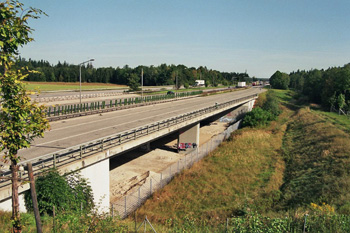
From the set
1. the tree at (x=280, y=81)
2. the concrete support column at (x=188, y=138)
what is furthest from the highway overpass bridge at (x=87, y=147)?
the tree at (x=280, y=81)

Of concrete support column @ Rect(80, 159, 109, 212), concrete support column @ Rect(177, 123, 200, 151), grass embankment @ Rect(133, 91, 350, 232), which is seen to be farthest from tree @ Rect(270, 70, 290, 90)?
concrete support column @ Rect(80, 159, 109, 212)

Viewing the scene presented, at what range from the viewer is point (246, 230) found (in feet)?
36.1

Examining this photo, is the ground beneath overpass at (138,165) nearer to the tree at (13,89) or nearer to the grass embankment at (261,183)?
the grass embankment at (261,183)

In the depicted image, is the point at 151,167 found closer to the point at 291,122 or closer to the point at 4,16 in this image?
the point at 4,16

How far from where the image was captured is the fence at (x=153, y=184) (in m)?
19.1

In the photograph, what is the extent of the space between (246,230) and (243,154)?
83.6 ft

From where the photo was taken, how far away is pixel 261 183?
1034 inches

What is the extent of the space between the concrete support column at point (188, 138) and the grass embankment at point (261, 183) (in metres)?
4.10

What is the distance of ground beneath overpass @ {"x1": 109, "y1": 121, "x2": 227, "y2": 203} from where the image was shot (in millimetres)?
24266

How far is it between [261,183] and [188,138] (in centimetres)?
1405

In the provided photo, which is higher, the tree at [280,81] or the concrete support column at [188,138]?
the tree at [280,81]

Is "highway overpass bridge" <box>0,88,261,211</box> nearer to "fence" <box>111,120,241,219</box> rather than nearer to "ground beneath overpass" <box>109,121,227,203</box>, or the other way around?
"fence" <box>111,120,241,219</box>

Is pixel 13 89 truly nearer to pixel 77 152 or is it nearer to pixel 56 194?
pixel 56 194

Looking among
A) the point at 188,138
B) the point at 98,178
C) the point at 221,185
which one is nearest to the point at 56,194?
the point at 98,178
